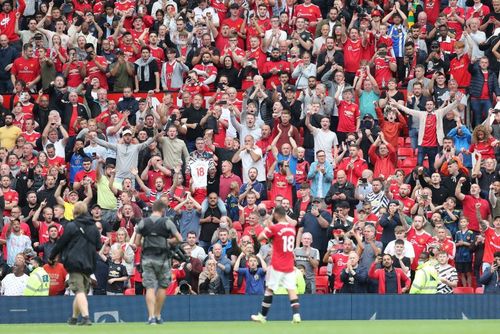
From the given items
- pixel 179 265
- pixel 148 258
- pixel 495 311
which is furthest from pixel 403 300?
pixel 148 258

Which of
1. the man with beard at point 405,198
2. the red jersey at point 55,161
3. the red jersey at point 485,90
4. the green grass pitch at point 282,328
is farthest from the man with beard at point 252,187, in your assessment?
the green grass pitch at point 282,328

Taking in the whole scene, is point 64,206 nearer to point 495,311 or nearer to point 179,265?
point 179,265

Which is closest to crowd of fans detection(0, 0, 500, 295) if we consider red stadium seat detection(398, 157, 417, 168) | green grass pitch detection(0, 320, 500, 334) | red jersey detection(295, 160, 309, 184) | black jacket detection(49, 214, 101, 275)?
red stadium seat detection(398, 157, 417, 168)

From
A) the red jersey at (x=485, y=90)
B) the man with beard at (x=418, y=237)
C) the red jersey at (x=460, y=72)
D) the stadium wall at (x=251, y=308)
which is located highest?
the red jersey at (x=460, y=72)

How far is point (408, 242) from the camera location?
29203 mm

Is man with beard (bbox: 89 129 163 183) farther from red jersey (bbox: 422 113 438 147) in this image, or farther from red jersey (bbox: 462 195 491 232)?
red jersey (bbox: 462 195 491 232)

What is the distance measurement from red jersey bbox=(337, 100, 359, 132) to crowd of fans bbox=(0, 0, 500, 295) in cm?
5

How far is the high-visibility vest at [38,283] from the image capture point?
2805cm

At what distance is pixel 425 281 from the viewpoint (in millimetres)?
28172

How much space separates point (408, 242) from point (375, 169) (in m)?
3.60

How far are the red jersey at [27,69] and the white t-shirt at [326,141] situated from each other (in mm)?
7687

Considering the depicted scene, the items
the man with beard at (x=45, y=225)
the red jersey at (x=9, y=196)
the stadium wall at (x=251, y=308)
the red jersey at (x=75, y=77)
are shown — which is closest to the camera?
the stadium wall at (x=251, y=308)

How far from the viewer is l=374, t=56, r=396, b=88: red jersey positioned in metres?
34.8

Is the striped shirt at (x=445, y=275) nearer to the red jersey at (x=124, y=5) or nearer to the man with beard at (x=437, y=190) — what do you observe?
the man with beard at (x=437, y=190)
